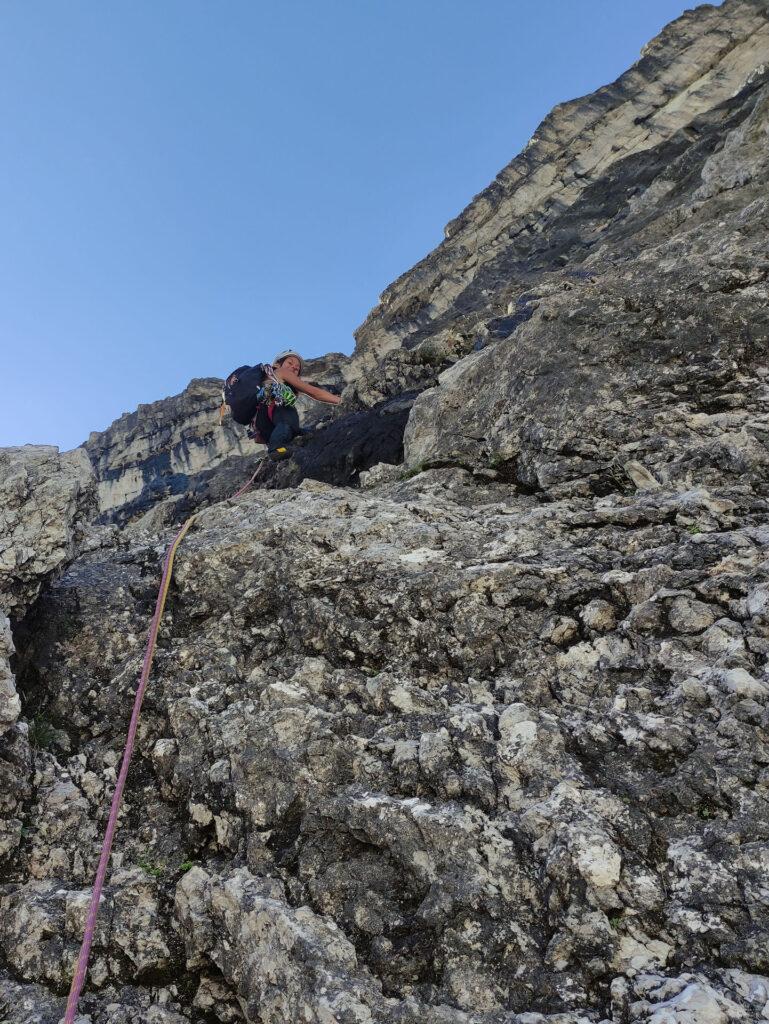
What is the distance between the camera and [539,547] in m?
6.54

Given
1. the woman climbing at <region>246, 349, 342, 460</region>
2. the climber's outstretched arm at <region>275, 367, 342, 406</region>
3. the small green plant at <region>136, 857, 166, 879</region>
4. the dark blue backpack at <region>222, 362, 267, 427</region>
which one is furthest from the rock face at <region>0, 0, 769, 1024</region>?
the dark blue backpack at <region>222, 362, 267, 427</region>

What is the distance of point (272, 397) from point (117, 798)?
1127 cm

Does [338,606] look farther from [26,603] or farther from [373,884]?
[26,603]

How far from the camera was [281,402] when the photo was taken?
15.1m

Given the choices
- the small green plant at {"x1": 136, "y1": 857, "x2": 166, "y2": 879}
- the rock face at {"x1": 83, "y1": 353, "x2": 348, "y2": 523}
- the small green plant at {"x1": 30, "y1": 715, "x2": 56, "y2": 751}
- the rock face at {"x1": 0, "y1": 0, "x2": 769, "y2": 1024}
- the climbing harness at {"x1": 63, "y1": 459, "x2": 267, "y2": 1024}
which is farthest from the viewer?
the rock face at {"x1": 83, "y1": 353, "x2": 348, "y2": 523}

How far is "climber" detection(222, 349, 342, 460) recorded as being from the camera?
14.7 metres

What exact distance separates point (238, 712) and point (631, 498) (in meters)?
4.84

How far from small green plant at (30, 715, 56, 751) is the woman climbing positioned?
9.75 m

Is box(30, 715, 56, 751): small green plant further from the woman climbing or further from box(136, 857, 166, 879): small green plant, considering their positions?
the woman climbing

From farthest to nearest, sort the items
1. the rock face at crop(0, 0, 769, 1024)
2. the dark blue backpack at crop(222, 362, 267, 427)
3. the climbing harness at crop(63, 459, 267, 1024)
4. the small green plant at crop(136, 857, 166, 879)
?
1. the dark blue backpack at crop(222, 362, 267, 427)
2. the small green plant at crop(136, 857, 166, 879)
3. the climbing harness at crop(63, 459, 267, 1024)
4. the rock face at crop(0, 0, 769, 1024)

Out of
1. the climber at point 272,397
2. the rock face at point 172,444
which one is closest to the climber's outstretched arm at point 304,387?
the climber at point 272,397

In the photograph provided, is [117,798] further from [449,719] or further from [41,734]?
[449,719]

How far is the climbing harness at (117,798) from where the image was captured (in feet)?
12.6

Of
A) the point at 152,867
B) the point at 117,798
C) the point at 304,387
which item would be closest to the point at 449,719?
the point at 152,867
